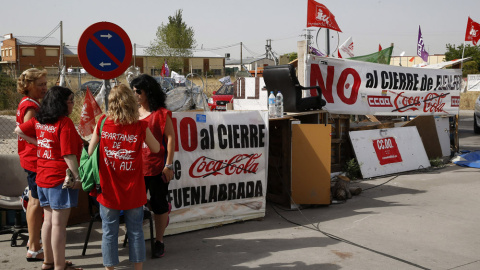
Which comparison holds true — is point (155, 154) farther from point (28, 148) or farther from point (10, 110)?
point (10, 110)

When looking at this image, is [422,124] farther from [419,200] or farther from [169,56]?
[169,56]

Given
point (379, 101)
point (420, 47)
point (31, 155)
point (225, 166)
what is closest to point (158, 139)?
point (31, 155)

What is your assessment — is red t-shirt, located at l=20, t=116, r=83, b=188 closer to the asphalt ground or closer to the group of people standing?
the group of people standing

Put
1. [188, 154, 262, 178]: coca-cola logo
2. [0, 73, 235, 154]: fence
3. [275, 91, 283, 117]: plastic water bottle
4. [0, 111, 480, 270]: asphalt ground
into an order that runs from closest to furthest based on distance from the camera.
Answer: [0, 111, 480, 270]: asphalt ground → [188, 154, 262, 178]: coca-cola logo → [275, 91, 283, 117]: plastic water bottle → [0, 73, 235, 154]: fence

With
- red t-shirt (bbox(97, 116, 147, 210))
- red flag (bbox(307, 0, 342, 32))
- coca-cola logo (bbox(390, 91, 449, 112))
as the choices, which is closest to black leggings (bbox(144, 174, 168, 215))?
red t-shirt (bbox(97, 116, 147, 210))

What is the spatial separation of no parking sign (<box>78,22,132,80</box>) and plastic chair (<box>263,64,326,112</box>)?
3.12m

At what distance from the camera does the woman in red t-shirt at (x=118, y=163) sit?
162 inches

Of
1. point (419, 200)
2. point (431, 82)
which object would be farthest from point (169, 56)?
Answer: point (419, 200)

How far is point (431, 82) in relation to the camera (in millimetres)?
12445

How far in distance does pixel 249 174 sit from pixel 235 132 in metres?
0.63

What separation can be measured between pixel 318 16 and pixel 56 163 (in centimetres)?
1119

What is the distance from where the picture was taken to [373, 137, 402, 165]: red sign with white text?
10.3m

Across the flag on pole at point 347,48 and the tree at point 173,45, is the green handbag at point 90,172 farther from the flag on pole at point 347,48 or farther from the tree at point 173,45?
the tree at point 173,45

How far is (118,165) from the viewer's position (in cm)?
414
